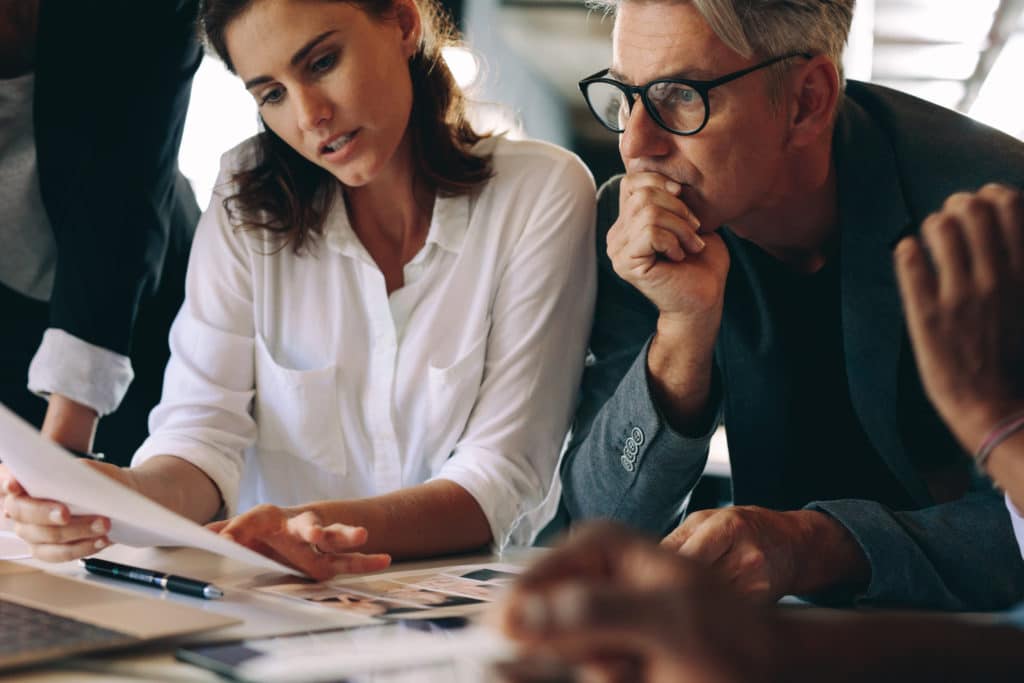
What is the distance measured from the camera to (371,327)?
172 cm

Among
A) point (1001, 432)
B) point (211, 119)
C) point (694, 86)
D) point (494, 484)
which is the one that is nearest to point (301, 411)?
point (494, 484)

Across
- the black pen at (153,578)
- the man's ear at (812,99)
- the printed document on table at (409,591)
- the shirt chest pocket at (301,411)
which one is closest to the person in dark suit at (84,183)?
the shirt chest pocket at (301,411)

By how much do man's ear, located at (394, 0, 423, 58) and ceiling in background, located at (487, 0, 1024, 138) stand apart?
2.25 meters

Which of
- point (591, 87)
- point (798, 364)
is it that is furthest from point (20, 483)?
point (798, 364)

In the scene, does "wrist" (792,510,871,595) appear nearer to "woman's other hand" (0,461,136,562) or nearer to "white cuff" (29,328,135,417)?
"woman's other hand" (0,461,136,562)

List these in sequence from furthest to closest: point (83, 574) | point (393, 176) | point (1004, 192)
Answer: point (393, 176)
point (83, 574)
point (1004, 192)

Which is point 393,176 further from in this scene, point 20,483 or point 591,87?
point 20,483

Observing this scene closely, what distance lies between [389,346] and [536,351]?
235 mm

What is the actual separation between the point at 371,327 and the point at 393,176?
0.88 feet

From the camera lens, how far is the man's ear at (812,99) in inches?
58.9

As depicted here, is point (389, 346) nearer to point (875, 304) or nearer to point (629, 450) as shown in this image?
point (629, 450)

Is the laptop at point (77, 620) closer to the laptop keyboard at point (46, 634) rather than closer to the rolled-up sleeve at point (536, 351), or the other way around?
the laptop keyboard at point (46, 634)

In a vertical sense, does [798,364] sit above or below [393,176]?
below

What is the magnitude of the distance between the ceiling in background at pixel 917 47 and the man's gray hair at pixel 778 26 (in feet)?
8.28
